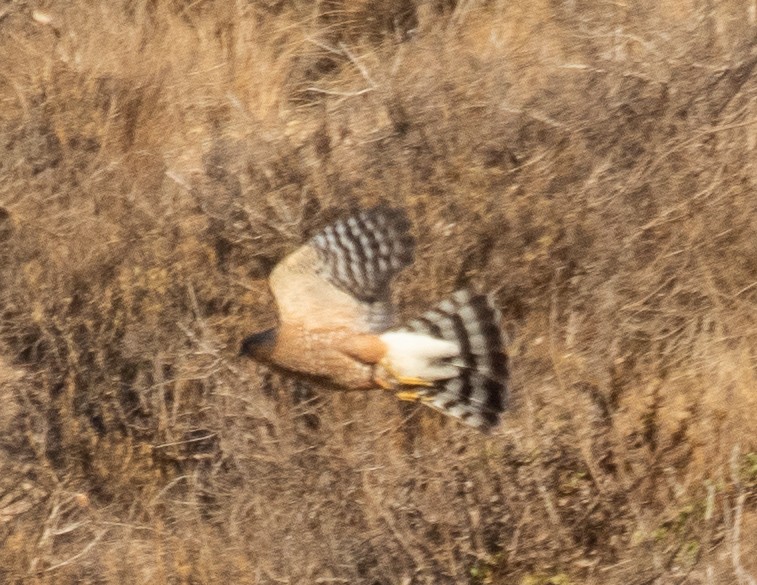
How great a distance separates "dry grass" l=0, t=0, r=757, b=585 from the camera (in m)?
5.93

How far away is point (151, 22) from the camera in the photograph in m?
7.87

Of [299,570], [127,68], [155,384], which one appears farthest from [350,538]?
[127,68]

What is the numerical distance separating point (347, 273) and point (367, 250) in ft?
0.47

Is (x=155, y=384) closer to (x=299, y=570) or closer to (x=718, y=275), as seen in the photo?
(x=299, y=570)

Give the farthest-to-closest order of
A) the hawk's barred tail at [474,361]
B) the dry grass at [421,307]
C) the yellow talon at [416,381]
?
1. the dry grass at [421,307]
2. the yellow talon at [416,381]
3. the hawk's barred tail at [474,361]

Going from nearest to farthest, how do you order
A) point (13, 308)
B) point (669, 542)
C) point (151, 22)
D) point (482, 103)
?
1. point (669, 542)
2. point (482, 103)
3. point (13, 308)
4. point (151, 22)

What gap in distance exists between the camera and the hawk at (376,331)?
557cm

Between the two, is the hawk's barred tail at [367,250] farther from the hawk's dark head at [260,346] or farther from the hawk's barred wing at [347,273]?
the hawk's dark head at [260,346]

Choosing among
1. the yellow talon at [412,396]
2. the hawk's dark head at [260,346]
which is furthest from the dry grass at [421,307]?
the hawk's dark head at [260,346]

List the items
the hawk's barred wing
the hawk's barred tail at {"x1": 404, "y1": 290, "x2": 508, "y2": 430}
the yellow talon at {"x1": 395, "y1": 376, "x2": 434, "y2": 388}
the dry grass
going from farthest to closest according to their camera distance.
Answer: the dry grass < the hawk's barred wing < the yellow talon at {"x1": 395, "y1": 376, "x2": 434, "y2": 388} < the hawk's barred tail at {"x1": 404, "y1": 290, "x2": 508, "y2": 430}

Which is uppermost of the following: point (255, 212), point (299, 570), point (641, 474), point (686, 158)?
point (686, 158)

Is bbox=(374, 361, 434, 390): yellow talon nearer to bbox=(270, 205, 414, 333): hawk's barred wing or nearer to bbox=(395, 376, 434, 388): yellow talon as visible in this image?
bbox=(395, 376, 434, 388): yellow talon

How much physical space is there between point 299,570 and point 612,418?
1597mm

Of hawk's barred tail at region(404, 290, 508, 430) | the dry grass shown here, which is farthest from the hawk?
the dry grass
